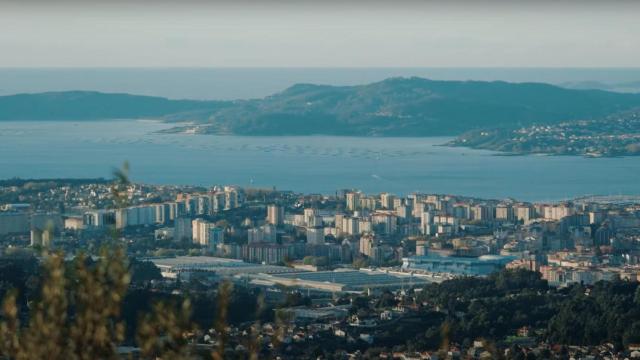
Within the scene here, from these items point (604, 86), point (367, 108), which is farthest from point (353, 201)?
point (604, 86)

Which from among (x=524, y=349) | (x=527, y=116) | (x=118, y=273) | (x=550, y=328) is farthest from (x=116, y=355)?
(x=527, y=116)

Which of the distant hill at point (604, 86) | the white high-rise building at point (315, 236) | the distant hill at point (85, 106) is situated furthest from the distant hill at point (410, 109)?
the white high-rise building at point (315, 236)

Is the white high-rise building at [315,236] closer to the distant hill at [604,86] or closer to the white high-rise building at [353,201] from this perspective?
the white high-rise building at [353,201]

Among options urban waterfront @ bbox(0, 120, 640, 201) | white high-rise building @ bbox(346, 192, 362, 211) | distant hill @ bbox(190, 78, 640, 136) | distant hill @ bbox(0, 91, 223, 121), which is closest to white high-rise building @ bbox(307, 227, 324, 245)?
white high-rise building @ bbox(346, 192, 362, 211)

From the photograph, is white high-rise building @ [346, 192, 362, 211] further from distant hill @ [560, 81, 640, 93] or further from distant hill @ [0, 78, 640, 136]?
distant hill @ [560, 81, 640, 93]

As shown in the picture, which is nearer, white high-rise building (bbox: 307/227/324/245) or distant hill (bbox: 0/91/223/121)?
white high-rise building (bbox: 307/227/324/245)
